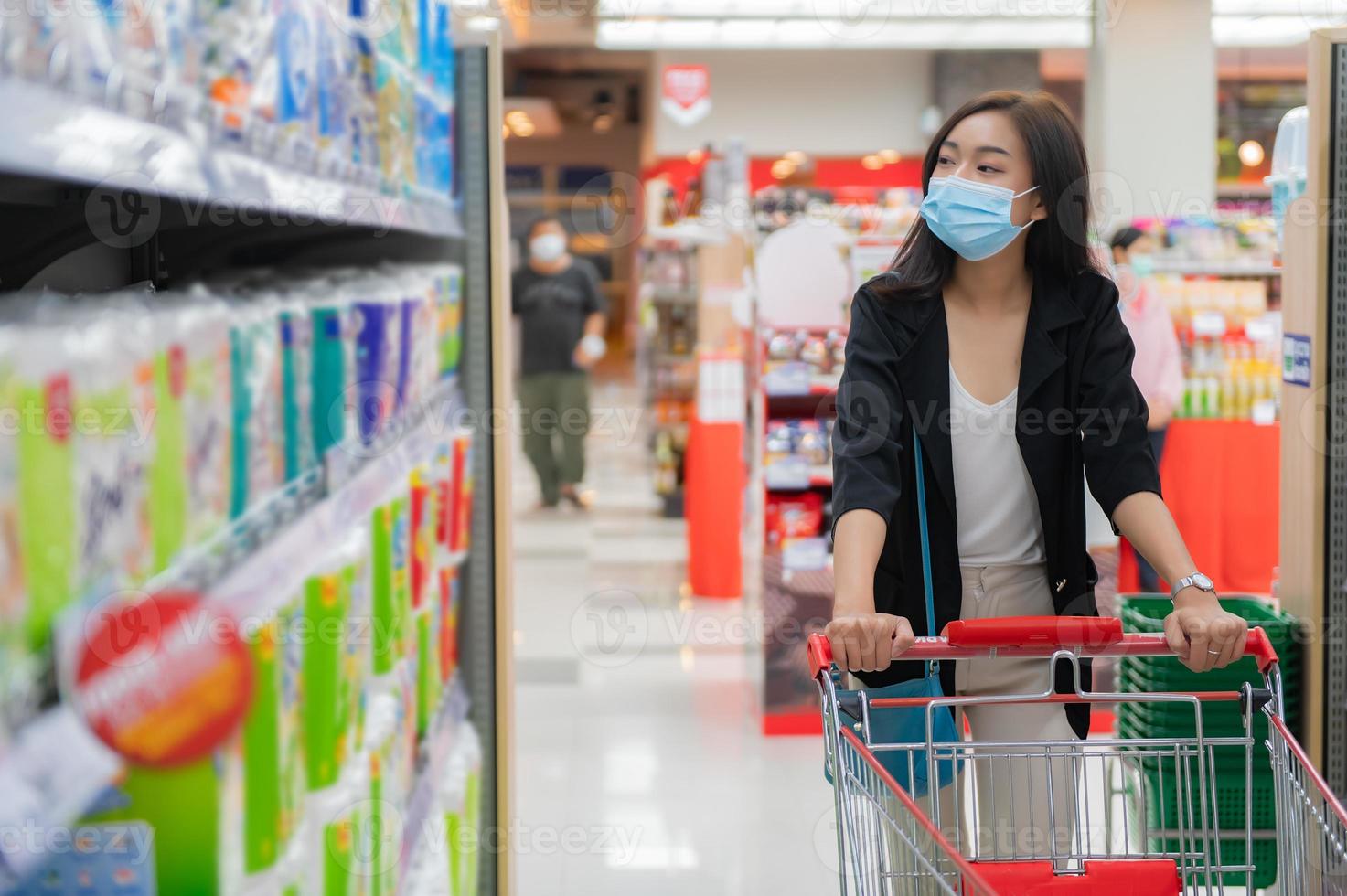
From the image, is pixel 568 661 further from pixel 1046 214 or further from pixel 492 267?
pixel 1046 214

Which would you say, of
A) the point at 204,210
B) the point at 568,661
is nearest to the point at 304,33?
the point at 204,210

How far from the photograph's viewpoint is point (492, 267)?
301 cm

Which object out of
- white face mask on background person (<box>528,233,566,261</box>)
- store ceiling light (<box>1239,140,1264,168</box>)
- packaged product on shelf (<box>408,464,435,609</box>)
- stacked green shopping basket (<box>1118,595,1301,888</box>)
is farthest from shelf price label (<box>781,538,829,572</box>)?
store ceiling light (<box>1239,140,1264,168</box>)

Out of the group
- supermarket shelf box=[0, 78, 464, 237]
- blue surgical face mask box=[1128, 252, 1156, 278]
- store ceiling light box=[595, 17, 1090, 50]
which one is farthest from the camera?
store ceiling light box=[595, 17, 1090, 50]

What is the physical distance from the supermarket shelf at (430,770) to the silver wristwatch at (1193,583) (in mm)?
1168

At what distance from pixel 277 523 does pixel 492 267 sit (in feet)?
4.77

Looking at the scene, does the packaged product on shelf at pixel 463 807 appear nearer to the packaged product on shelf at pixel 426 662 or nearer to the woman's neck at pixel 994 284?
the packaged product on shelf at pixel 426 662

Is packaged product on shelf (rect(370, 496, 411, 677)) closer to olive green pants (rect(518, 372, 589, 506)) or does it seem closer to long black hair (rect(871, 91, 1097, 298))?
long black hair (rect(871, 91, 1097, 298))

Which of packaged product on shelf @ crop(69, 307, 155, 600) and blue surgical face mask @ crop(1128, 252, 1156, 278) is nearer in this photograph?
packaged product on shelf @ crop(69, 307, 155, 600)

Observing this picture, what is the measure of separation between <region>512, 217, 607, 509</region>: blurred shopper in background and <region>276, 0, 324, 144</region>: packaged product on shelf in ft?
25.2

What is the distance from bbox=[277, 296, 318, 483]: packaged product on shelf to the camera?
65.6 inches

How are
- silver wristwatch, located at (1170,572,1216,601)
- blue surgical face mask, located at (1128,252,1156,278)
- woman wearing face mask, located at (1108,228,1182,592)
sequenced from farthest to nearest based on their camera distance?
blue surgical face mask, located at (1128,252,1156,278), woman wearing face mask, located at (1108,228,1182,592), silver wristwatch, located at (1170,572,1216,601)

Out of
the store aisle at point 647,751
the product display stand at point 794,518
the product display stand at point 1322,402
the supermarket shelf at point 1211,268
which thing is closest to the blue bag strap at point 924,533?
the product display stand at point 1322,402

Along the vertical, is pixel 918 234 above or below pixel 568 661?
above
